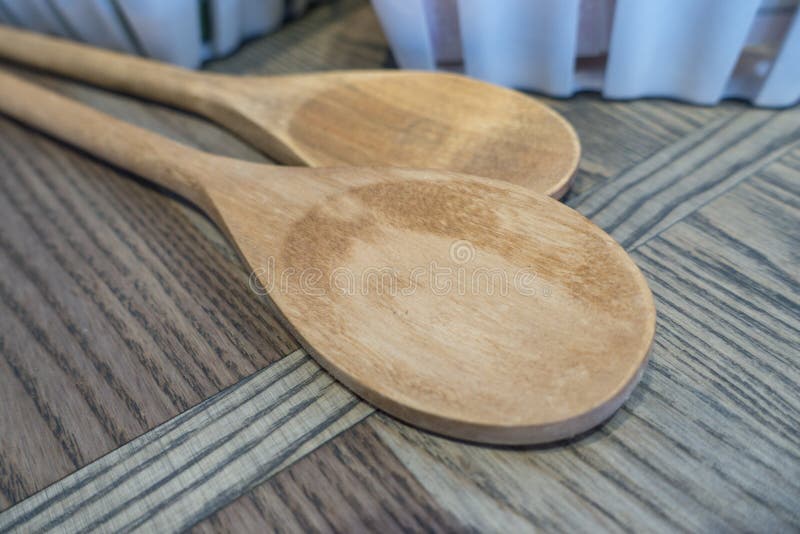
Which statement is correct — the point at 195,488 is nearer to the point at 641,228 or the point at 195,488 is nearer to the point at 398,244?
the point at 398,244

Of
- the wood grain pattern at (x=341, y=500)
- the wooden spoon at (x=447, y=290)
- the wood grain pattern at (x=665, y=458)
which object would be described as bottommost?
the wood grain pattern at (x=341, y=500)

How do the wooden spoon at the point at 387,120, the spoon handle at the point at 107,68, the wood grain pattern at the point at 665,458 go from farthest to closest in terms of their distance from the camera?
the spoon handle at the point at 107,68 → the wooden spoon at the point at 387,120 → the wood grain pattern at the point at 665,458

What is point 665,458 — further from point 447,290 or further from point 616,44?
point 616,44

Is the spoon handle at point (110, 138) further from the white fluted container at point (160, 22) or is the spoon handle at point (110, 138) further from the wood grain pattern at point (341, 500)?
the wood grain pattern at point (341, 500)

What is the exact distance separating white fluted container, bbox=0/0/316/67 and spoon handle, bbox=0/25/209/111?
0.02 metres

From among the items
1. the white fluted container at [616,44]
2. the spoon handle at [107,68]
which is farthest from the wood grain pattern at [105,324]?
the white fluted container at [616,44]

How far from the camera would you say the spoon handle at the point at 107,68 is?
22.3 inches

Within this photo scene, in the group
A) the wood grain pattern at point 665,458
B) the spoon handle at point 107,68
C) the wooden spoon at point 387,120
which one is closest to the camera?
the wood grain pattern at point 665,458

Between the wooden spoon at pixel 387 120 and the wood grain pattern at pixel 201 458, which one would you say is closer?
the wood grain pattern at pixel 201 458

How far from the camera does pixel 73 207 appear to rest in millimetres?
505

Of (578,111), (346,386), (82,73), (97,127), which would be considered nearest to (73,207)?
(97,127)

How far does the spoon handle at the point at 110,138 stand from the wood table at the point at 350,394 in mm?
30

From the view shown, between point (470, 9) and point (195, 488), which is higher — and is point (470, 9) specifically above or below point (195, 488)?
above

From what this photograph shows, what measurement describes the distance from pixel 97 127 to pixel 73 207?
2.7 inches
